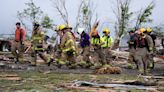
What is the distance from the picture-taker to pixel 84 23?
185 ft

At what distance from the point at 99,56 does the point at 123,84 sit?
9795 millimetres

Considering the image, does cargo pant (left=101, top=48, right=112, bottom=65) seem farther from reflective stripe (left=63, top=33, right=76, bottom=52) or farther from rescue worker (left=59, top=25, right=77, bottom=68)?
reflective stripe (left=63, top=33, right=76, bottom=52)

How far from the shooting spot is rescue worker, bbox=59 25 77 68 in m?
18.5

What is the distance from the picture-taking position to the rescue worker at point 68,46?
1850 cm

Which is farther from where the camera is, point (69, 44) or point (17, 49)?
point (17, 49)

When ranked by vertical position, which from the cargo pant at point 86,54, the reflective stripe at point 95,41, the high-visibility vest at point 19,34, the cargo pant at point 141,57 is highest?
the high-visibility vest at point 19,34

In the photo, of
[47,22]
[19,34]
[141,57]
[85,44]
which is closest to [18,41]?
[19,34]

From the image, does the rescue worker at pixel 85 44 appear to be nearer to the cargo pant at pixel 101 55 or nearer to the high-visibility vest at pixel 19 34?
the cargo pant at pixel 101 55

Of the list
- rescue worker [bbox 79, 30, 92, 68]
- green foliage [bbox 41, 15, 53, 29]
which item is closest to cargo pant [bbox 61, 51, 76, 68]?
rescue worker [bbox 79, 30, 92, 68]

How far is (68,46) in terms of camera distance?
18.5 m

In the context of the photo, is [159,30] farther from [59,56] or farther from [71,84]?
[71,84]

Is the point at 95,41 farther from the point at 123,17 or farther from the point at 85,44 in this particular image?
the point at 123,17

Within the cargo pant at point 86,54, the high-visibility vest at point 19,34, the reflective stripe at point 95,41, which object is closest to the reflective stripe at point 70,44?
the cargo pant at point 86,54

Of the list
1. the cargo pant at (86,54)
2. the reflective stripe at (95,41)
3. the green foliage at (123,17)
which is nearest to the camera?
the cargo pant at (86,54)
